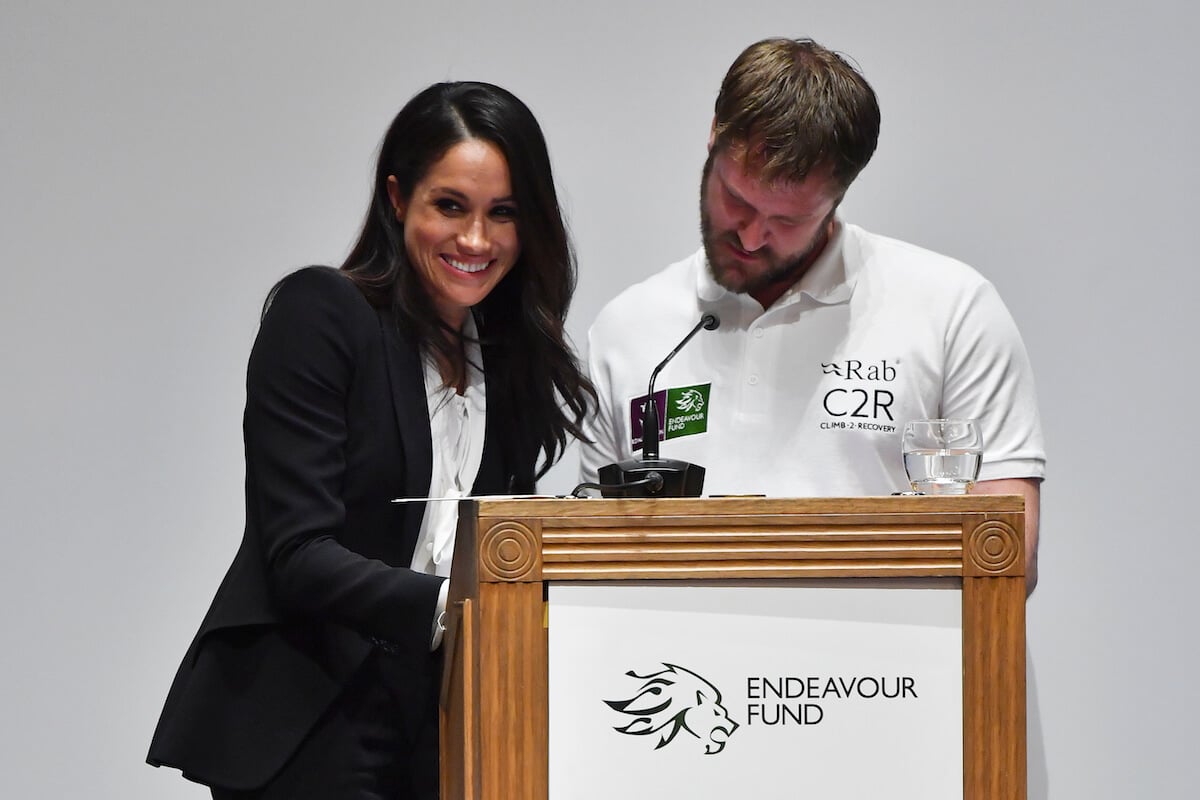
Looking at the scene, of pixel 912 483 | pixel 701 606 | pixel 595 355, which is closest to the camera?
pixel 701 606

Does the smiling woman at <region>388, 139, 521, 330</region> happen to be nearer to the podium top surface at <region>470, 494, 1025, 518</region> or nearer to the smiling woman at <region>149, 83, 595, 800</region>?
the smiling woman at <region>149, 83, 595, 800</region>

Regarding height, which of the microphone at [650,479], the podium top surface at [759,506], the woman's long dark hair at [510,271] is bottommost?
the podium top surface at [759,506]

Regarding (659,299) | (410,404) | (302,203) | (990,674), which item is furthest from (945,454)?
(302,203)

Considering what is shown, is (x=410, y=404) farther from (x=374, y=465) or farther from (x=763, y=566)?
(x=763, y=566)

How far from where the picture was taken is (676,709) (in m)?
1.18

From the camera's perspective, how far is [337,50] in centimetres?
276

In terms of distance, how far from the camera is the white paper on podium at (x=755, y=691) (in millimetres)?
1170

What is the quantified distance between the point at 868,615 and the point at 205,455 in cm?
188

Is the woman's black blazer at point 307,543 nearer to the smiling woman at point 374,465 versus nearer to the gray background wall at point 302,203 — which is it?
the smiling woman at point 374,465

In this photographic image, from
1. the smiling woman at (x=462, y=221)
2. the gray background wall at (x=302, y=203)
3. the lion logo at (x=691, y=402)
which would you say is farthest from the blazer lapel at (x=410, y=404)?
the gray background wall at (x=302, y=203)

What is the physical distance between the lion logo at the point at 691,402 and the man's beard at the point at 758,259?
19 cm

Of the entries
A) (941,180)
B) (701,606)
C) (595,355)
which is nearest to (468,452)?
(595,355)

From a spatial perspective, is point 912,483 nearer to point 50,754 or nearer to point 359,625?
point 359,625

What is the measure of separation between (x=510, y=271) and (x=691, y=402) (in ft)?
1.28
